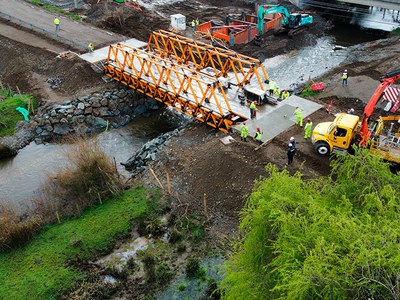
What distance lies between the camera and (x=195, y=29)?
1614 inches

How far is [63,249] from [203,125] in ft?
38.2

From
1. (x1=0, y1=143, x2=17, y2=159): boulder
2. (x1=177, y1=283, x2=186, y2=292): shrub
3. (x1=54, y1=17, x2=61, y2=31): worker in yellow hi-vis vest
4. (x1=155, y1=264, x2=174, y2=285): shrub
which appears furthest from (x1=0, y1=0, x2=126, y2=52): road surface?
(x1=177, y1=283, x2=186, y2=292): shrub

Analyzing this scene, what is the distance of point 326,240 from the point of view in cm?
912

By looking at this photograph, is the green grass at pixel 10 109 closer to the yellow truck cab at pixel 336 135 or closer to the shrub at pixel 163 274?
the shrub at pixel 163 274

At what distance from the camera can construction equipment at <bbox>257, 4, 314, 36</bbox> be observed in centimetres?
3928

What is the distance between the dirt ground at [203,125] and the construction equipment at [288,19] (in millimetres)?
885

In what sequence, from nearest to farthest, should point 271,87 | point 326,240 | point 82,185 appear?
point 326,240
point 82,185
point 271,87

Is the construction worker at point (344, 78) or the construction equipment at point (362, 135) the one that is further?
the construction worker at point (344, 78)

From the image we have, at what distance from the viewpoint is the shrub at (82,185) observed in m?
21.4

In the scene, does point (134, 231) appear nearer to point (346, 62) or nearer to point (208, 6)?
point (346, 62)

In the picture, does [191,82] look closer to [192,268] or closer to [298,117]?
[298,117]

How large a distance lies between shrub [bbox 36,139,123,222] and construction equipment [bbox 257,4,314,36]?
23.4 metres

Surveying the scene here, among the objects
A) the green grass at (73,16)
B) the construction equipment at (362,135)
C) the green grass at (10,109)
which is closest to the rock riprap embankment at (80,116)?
the green grass at (10,109)

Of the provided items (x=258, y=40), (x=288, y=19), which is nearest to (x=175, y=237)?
(x=258, y=40)
